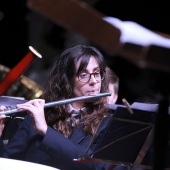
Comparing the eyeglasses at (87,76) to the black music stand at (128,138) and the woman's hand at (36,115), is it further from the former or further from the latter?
the black music stand at (128,138)

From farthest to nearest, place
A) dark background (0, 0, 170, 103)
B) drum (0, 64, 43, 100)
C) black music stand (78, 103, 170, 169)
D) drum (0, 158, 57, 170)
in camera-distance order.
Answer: drum (0, 64, 43, 100) → dark background (0, 0, 170, 103) → black music stand (78, 103, 170, 169) → drum (0, 158, 57, 170)

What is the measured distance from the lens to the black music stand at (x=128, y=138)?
1750 mm

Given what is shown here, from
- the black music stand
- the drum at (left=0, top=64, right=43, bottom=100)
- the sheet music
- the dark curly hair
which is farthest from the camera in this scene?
the drum at (left=0, top=64, right=43, bottom=100)

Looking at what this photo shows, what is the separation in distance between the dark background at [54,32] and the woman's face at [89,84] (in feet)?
3.78

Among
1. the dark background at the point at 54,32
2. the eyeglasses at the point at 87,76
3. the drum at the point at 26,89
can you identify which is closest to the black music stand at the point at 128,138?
the eyeglasses at the point at 87,76

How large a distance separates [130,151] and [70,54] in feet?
2.76

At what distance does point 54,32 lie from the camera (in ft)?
15.3

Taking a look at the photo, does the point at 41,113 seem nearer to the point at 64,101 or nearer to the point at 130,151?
the point at 64,101

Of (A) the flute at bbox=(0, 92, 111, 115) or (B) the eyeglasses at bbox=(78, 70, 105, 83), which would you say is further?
(B) the eyeglasses at bbox=(78, 70, 105, 83)

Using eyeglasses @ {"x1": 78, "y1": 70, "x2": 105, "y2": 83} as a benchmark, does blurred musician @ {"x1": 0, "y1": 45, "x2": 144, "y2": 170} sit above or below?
below

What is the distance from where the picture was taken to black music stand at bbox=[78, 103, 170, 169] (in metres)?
1.75

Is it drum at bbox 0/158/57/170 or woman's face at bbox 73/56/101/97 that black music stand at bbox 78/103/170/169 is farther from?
woman's face at bbox 73/56/101/97

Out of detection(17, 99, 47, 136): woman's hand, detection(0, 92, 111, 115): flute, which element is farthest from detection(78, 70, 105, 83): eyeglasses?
detection(17, 99, 47, 136): woman's hand

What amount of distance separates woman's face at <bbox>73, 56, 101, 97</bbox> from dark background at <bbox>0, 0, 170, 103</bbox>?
1.15 metres
